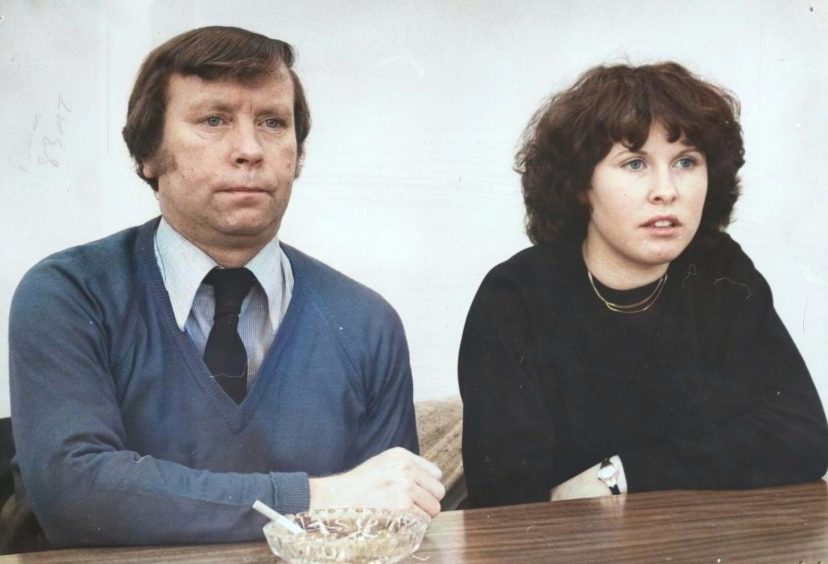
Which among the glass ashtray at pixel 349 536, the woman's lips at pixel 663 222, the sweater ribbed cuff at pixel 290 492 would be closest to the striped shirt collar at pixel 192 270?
the sweater ribbed cuff at pixel 290 492

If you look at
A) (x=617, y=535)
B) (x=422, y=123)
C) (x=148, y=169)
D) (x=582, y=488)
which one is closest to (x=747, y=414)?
(x=582, y=488)

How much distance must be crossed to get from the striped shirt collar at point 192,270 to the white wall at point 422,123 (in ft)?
0.17

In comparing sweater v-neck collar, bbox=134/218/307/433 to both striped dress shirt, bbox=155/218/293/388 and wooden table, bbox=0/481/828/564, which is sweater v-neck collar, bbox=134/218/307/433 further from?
wooden table, bbox=0/481/828/564

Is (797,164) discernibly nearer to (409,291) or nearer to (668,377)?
(668,377)

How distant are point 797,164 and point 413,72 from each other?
928 millimetres

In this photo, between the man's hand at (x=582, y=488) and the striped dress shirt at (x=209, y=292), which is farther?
the man's hand at (x=582, y=488)

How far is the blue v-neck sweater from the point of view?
1.52 metres

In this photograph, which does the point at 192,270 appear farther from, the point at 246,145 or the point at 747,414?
the point at 747,414

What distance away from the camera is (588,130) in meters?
2.09

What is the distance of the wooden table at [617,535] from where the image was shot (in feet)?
4.70

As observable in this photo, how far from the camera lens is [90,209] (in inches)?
70.1

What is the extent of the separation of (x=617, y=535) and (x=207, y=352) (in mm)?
738

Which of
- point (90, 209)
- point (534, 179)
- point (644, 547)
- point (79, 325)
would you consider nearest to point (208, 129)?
point (90, 209)

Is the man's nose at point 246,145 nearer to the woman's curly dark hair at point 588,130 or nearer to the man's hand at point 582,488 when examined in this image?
the woman's curly dark hair at point 588,130
